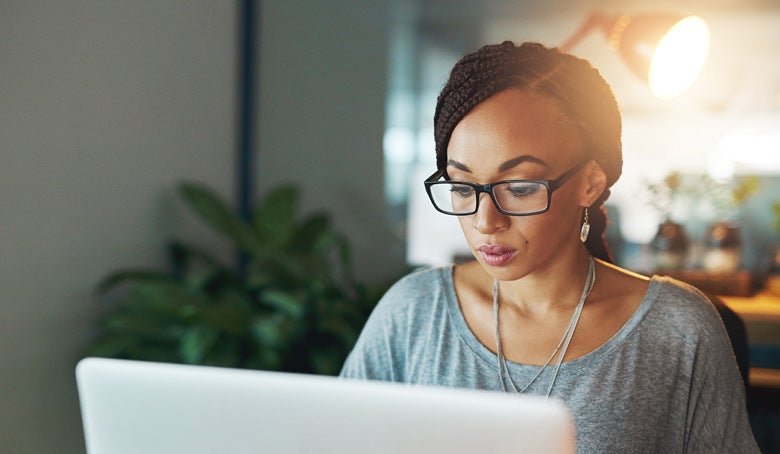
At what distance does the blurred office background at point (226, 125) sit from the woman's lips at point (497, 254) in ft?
5.28

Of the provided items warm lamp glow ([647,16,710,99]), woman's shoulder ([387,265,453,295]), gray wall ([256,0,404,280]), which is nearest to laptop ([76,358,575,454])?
woman's shoulder ([387,265,453,295])

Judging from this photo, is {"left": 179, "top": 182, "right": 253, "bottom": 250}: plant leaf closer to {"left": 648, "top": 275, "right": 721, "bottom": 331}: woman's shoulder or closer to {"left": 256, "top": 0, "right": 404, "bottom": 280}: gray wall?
{"left": 256, "top": 0, "right": 404, "bottom": 280}: gray wall

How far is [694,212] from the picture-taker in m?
3.00

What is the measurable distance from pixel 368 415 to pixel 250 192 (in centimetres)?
294

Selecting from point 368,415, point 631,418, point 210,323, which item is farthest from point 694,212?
point 368,415

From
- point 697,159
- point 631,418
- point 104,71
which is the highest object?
point 104,71

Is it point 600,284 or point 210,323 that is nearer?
point 600,284

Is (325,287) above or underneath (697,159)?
underneath

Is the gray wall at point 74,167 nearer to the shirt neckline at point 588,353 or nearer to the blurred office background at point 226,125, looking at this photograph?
the blurred office background at point 226,125

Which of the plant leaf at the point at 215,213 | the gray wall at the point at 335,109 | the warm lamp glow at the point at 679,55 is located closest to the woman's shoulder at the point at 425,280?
the warm lamp glow at the point at 679,55

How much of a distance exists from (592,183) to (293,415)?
696mm

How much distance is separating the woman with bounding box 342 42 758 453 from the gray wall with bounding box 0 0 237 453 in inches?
58.5

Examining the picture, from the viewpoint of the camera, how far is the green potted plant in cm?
252

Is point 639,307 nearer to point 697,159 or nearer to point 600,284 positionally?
point 600,284
